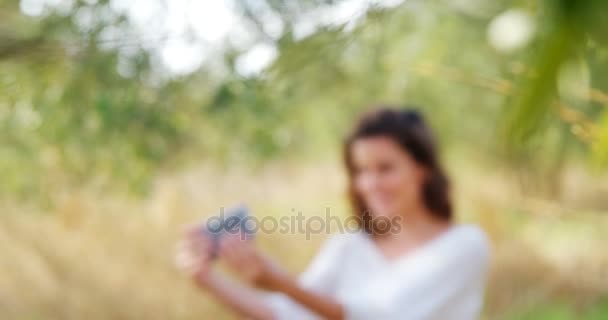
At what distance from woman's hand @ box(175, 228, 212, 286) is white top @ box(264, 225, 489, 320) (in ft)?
0.49

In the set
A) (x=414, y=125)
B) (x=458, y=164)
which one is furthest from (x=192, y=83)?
(x=458, y=164)

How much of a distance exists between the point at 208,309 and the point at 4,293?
1.83 ft

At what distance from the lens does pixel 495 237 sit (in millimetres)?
2938

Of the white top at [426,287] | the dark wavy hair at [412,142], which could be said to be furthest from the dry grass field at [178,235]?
the white top at [426,287]

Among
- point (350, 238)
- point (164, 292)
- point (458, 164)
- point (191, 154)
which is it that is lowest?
point (350, 238)

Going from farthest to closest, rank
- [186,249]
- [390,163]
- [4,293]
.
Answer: [4,293] → [390,163] → [186,249]

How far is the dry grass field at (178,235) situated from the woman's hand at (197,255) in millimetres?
1030

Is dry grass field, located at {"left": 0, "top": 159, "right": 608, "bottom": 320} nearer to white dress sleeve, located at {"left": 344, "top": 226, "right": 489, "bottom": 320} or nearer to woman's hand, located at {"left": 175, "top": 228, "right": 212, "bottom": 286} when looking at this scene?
white dress sleeve, located at {"left": 344, "top": 226, "right": 489, "bottom": 320}

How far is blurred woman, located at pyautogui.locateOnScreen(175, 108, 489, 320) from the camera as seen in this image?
1.10 metres

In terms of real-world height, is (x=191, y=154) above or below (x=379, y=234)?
above

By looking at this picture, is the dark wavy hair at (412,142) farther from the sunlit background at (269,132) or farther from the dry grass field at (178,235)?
the dry grass field at (178,235)

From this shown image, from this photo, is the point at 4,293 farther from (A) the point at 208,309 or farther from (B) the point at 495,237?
(B) the point at 495,237

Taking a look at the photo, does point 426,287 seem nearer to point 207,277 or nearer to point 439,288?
point 439,288

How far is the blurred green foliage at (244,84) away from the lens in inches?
5.9
